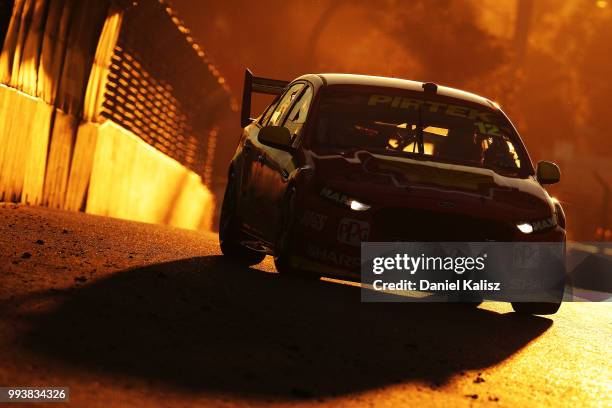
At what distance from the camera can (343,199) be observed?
9961 millimetres

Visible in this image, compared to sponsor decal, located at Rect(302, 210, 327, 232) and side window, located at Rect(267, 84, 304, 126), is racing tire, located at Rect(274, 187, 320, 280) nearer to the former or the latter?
sponsor decal, located at Rect(302, 210, 327, 232)

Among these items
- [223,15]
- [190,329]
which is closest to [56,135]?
[190,329]

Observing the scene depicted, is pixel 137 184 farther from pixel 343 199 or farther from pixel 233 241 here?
pixel 343 199

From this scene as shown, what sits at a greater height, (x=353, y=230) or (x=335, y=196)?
(x=335, y=196)

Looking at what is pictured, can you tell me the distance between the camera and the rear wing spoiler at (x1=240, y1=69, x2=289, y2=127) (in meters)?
13.8

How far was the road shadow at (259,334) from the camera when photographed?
6625mm

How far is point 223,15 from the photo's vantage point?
56.3 metres

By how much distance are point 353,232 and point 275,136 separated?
51.9 inches

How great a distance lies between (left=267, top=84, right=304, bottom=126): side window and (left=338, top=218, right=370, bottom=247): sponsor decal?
2479 millimetres

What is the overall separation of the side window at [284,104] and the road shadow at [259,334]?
6.52ft

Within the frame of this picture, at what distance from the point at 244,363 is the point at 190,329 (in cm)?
75

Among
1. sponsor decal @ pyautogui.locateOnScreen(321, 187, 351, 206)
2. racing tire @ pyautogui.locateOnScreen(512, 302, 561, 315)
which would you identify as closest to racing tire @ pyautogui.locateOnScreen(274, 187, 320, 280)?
sponsor decal @ pyautogui.locateOnScreen(321, 187, 351, 206)

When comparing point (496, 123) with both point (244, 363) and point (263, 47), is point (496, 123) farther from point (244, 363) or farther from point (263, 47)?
point (263, 47)

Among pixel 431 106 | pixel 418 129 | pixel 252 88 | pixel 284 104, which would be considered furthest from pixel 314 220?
pixel 252 88
